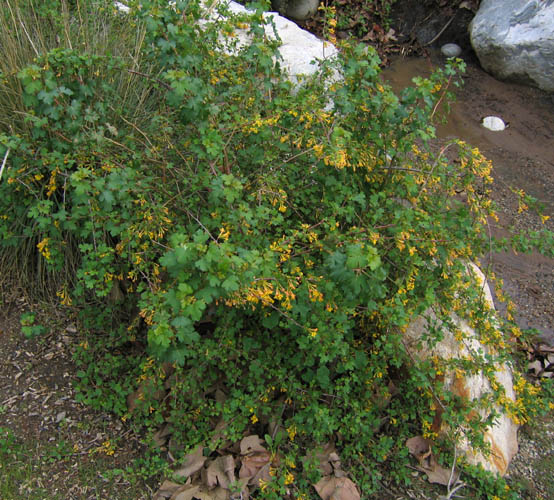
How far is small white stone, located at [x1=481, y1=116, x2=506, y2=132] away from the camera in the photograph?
18.6ft

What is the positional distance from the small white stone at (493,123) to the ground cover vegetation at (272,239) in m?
3.16

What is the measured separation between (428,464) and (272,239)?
4.46 ft

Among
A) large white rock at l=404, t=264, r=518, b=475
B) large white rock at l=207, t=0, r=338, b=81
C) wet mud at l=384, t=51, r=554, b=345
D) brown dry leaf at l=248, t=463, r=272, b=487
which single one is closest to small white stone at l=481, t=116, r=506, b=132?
wet mud at l=384, t=51, r=554, b=345

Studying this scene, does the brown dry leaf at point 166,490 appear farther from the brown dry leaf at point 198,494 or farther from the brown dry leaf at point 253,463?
the brown dry leaf at point 253,463

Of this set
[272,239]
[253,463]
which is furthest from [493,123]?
[253,463]

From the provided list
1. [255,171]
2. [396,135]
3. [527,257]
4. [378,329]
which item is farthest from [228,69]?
[527,257]

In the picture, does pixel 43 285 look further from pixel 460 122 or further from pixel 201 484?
pixel 460 122

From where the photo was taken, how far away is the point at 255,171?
2.71 meters

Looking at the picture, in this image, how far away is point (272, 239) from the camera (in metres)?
2.62

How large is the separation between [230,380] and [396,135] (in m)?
1.47

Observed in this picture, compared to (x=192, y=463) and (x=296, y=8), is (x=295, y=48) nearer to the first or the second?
(x=296, y=8)

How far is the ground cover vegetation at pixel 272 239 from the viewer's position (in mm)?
2320

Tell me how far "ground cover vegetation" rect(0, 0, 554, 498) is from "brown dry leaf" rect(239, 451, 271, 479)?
2.5 inches

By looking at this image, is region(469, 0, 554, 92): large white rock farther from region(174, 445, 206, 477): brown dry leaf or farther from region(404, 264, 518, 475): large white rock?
region(174, 445, 206, 477): brown dry leaf
